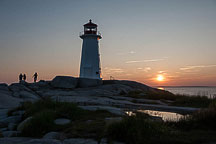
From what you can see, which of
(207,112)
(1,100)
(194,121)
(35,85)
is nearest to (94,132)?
(194,121)

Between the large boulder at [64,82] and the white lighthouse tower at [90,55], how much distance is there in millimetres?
4288

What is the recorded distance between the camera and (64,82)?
2581cm

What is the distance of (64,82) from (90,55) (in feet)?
22.4

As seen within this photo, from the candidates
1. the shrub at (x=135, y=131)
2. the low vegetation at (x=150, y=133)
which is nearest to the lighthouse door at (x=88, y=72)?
the low vegetation at (x=150, y=133)

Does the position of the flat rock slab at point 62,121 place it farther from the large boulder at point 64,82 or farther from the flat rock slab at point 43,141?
the large boulder at point 64,82

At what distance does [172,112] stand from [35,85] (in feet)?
70.4

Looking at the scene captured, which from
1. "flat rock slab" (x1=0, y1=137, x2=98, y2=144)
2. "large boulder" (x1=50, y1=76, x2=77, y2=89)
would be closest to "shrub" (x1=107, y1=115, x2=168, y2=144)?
"flat rock slab" (x1=0, y1=137, x2=98, y2=144)

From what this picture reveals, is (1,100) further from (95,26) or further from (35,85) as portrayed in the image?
(95,26)

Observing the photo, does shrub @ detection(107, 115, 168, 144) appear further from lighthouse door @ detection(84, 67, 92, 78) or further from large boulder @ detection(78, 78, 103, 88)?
lighthouse door @ detection(84, 67, 92, 78)

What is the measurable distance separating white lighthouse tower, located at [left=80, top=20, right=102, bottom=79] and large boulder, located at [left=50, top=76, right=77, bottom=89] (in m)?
4.29

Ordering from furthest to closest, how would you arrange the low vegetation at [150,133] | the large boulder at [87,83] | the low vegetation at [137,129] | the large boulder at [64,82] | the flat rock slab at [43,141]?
1. the large boulder at [87,83]
2. the large boulder at [64,82]
3. the low vegetation at [137,129]
4. the low vegetation at [150,133]
5. the flat rock slab at [43,141]

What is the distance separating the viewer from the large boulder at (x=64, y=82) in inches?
1003

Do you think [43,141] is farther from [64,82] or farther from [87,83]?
[87,83]

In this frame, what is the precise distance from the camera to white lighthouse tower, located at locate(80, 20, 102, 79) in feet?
98.7
